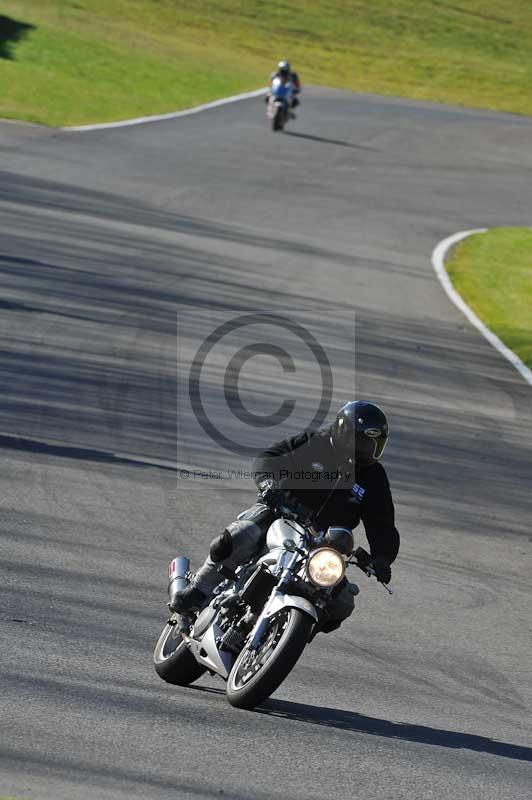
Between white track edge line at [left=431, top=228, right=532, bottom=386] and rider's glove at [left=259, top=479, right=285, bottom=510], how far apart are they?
10.8m

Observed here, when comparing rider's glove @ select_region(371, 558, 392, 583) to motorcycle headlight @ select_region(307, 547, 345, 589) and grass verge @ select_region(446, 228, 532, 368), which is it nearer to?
motorcycle headlight @ select_region(307, 547, 345, 589)

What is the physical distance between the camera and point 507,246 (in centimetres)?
2892

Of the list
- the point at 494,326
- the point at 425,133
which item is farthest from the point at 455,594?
the point at 425,133

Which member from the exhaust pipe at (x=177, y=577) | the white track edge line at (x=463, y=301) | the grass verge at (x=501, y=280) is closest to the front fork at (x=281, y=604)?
the exhaust pipe at (x=177, y=577)

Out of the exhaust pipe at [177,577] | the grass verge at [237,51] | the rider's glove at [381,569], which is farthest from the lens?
the grass verge at [237,51]

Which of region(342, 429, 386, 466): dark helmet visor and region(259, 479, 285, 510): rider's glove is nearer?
region(342, 429, 386, 466): dark helmet visor

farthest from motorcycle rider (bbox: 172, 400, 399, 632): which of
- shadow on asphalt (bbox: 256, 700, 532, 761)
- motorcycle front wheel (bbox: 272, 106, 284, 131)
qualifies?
motorcycle front wheel (bbox: 272, 106, 284, 131)

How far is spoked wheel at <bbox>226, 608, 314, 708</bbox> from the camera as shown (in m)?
6.60

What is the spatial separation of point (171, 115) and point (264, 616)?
35.9 metres

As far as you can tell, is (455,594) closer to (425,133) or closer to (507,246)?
(507,246)

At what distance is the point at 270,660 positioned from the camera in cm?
664

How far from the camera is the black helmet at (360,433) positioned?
23.3 feet

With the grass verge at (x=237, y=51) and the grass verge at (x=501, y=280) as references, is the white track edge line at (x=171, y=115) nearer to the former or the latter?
the grass verge at (x=237, y=51)

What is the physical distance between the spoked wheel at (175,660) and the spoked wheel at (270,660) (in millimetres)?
332
